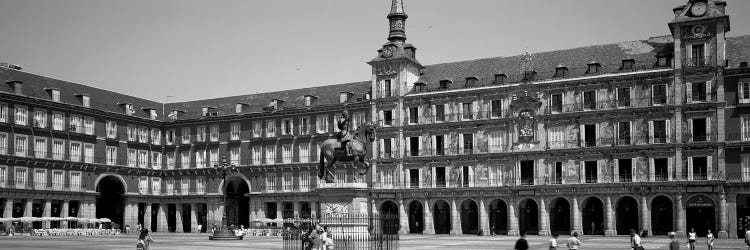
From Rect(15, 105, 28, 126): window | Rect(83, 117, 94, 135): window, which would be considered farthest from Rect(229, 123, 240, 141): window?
Rect(15, 105, 28, 126): window

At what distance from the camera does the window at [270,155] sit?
298 ft

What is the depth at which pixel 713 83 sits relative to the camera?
6700 cm

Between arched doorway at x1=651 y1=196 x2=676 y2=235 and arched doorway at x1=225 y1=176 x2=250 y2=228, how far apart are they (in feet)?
144

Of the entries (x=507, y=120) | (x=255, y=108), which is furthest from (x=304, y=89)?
(x=507, y=120)

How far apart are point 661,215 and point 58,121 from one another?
5678 cm


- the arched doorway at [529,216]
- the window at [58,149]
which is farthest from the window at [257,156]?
the arched doorway at [529,216]

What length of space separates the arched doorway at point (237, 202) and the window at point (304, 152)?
962 centimetres

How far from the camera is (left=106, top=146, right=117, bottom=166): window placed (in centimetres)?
9000

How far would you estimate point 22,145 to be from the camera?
8006 cm

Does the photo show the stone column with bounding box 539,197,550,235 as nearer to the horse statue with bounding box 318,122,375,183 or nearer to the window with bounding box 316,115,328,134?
the window with bounding box 316,115,328,134

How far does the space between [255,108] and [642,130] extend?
42.5m

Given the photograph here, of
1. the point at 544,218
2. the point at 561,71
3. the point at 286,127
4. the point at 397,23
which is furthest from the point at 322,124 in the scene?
the point at 544,218

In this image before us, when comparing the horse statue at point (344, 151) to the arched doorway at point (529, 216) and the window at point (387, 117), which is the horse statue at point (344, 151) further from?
the window at point (387, 117)

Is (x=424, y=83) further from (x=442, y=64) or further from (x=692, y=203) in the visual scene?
(x=692, y=203)
